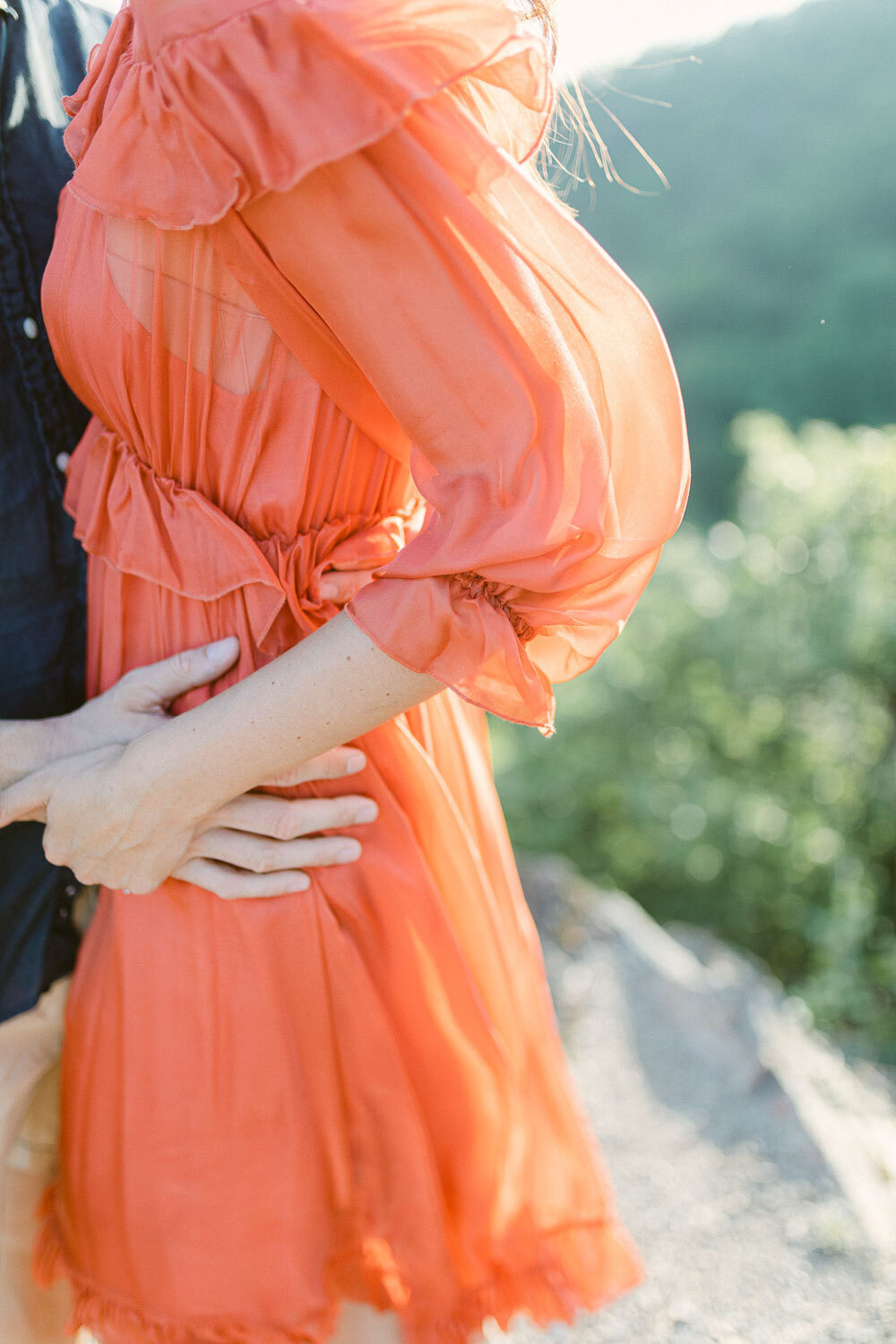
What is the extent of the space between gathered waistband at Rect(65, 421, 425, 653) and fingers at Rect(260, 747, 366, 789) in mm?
135

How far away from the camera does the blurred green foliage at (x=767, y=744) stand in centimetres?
352

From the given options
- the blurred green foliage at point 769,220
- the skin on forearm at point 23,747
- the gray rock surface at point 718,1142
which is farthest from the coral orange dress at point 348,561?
the blurred green foliage at point 769,220

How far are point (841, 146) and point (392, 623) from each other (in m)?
8.87

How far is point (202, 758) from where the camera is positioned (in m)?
1.01

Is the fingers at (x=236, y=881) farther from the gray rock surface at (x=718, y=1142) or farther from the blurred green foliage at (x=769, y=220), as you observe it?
the blurred green foliage at (x=769, y=220)

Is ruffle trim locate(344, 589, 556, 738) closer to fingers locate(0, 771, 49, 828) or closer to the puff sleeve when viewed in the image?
the puff sleeve

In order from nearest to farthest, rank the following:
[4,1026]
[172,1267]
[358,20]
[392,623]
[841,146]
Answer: [358,20], [392,623], [172,1267], [4,1026], [841,146]

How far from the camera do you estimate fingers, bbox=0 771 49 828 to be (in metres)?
1.10

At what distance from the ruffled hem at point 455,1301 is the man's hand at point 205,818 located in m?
0.48

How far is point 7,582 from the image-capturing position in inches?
48.1

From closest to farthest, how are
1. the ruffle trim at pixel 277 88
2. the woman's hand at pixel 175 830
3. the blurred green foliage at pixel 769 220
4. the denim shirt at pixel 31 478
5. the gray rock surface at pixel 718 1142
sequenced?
the ruffle trim at pixel 277 88
the woman's hand at pixel 175 830
the denim shirt at pixel 31 478
the gray rock surface at pixel 718 1142
the blurred green foliage at pixel 769 220


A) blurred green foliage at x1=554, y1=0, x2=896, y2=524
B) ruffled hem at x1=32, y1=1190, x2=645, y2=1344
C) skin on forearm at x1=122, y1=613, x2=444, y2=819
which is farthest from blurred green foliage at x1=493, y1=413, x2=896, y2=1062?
blurred green foliage at x1=554, y1=0, x2=896, y2=524

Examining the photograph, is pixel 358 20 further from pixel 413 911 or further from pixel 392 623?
pixel 413 911

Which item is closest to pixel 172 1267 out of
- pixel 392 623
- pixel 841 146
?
pixel 392 623
